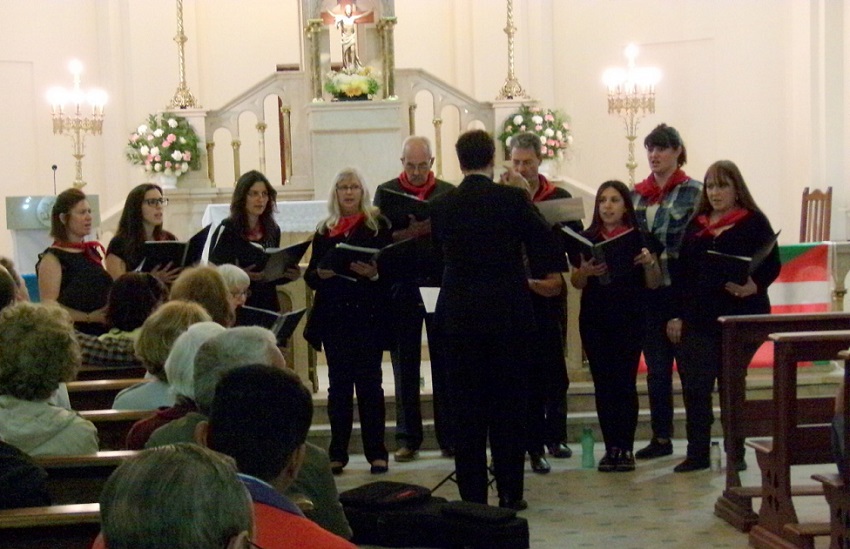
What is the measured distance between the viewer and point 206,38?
14.4 metres

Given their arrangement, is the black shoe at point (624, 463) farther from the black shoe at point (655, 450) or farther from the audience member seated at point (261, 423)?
the audience member seated at point (261, 423)

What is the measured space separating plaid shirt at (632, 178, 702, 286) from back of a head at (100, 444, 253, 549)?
182 inches

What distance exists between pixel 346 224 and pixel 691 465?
1.98 m

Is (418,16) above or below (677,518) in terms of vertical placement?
above

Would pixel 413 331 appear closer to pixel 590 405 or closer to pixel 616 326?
pixel 616 326

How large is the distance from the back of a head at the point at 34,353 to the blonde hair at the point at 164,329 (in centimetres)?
42

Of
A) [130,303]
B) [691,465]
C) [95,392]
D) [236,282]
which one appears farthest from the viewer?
[691,465]

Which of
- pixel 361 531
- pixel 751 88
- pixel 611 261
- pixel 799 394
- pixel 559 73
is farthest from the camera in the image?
pixel 559 73

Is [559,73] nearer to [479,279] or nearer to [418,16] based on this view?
[418,16]

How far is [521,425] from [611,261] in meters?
1.04

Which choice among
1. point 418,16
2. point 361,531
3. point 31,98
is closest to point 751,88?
point 418,16

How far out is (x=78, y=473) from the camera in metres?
3.27

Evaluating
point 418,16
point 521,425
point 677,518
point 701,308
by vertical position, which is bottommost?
point 677,518

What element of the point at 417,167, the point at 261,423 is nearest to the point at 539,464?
the point at 417,167
